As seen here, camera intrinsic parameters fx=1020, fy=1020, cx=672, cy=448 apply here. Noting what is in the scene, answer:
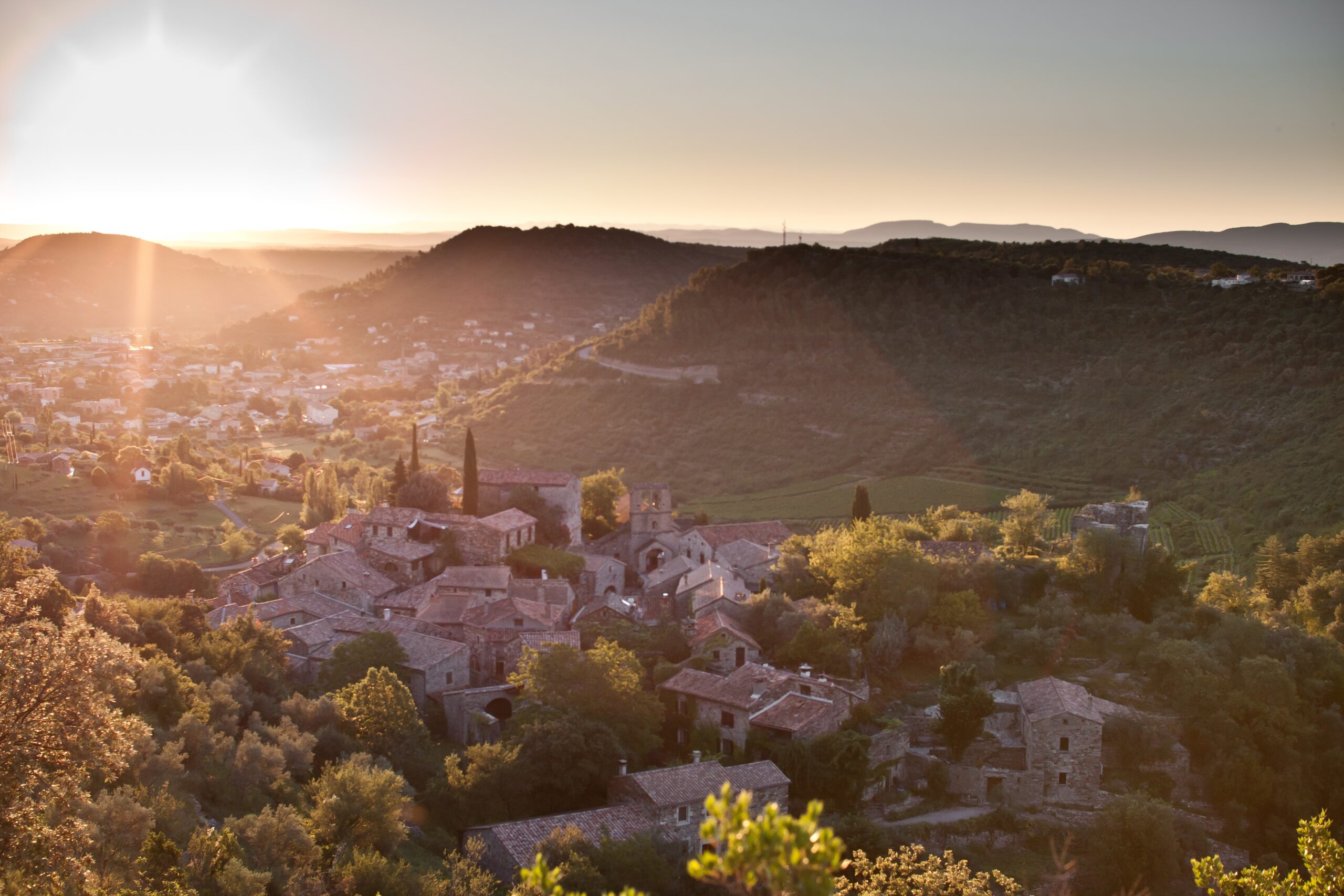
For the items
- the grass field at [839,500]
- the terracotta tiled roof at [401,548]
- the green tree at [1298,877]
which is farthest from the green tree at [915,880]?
the grass field at [839,500]

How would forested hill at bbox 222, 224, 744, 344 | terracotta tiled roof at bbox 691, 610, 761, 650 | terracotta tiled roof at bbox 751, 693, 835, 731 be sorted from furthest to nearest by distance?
forested hill at bbox 222, 224, 744, 344
terracotta tiled roof at bbox 691, 610, 761, 650
terracotta tiled roof at bbox 751, 693, 835, 731

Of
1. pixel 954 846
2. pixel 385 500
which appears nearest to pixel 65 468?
pixel 385 500

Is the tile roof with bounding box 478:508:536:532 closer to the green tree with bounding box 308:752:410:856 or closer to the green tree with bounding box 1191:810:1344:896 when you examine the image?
the green tree with bounding box 308:752:410:856

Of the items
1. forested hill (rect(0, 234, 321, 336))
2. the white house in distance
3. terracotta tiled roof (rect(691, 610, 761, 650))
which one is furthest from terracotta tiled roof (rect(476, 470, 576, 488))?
forested hill (rect(0, 234, 321, 336))

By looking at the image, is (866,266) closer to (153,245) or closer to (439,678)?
(439,678)

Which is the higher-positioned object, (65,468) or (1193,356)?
(1193,356)

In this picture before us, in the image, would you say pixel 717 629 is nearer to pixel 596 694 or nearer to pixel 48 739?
pixel 596 694

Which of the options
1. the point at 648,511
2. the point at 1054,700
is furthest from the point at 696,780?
the point at 648,511
